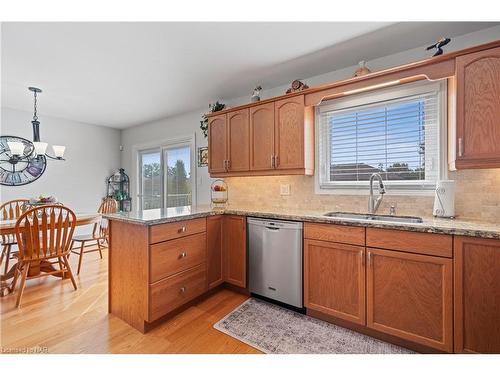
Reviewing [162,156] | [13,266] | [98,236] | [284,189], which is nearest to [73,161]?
[162,156]

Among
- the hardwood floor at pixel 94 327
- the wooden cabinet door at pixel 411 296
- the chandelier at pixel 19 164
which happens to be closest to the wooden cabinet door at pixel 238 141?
the hardwood floor at pixel 94 327

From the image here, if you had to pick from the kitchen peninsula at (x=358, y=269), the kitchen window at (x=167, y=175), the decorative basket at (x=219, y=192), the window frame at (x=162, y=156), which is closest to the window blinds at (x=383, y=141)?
the kitchen peninsula at (x=358, y=269)

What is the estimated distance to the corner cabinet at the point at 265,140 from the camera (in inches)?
93.5

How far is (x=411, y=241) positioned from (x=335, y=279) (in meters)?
0.62

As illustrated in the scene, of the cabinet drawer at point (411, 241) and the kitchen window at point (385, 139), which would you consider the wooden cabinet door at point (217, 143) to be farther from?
the cabinet drawer at point (411, 241)

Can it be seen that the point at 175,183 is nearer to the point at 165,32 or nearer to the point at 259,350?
the point at 165,32

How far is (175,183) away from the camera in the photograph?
14.1 feet

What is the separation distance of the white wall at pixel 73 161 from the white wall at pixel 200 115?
383mm

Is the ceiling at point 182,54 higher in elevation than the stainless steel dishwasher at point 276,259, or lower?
higher

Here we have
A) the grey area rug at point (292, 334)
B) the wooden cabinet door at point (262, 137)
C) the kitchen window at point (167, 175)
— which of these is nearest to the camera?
the grey area rug at point (292, 334)

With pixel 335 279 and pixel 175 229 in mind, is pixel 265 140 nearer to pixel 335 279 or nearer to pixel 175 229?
→ pixel 175 229

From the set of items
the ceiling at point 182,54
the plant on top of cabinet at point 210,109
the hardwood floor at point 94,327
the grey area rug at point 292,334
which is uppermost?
the ceiling at point 182,54

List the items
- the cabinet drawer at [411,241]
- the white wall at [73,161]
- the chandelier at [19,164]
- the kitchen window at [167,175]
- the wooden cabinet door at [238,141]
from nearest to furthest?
1. the cabinet drawer at [411,241]
2. the wooden cabinet door at [238,141]
3. the chandelier at [19,164]
4. the white wall at [73,161]
5. the kitchen window at [167,175]

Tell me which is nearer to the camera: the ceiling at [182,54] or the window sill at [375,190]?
the ceiling at [182,54]
